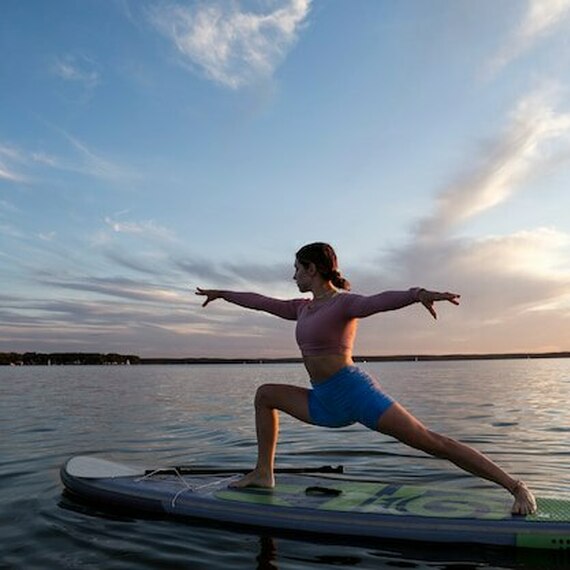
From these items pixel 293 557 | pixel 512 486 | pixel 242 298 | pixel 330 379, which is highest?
pixel 242 298

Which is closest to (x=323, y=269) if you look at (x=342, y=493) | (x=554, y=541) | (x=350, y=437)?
(x=342, y=493)

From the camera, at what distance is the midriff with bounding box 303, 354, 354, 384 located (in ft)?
19.1

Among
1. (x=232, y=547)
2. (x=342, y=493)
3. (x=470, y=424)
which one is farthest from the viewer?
(x=470, y=424)

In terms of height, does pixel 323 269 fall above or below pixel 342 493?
above

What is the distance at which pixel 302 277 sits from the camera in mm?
6129

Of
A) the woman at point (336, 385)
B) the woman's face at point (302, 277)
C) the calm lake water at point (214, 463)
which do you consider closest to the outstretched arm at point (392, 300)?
the woman at point (336, 385)

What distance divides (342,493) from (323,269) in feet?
7.50

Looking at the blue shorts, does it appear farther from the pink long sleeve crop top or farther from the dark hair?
the dark hair

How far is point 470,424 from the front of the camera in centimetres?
1580

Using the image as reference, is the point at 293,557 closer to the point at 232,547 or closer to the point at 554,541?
the point at 232,547

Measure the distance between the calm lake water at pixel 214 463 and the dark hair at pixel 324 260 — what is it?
2357 millimetres

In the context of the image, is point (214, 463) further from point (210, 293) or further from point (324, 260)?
point (324, 260)

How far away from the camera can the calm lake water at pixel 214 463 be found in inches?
205

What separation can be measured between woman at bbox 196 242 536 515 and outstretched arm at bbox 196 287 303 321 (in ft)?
0.04
